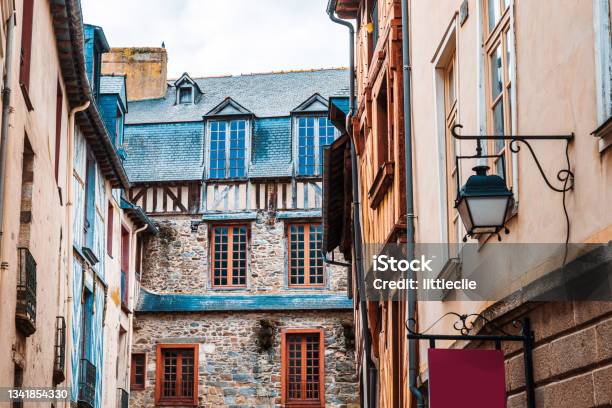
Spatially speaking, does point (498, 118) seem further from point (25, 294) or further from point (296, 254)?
point (296, 254)

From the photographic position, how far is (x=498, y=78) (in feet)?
22.4

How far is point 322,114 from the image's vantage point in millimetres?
24625

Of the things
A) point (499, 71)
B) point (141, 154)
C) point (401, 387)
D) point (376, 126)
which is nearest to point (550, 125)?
point (499, 71)

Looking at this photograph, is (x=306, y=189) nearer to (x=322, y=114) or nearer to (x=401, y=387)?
(x=322, y=114)

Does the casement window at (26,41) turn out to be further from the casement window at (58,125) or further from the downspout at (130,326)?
the downspout at (130,326)

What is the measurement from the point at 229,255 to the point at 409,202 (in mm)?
14592

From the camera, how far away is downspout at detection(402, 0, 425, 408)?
9297 mm

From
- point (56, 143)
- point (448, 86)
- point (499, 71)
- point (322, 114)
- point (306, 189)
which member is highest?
Answer: point (322, 114)

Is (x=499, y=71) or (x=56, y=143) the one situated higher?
(x=56, y=143)

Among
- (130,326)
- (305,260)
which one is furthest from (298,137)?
(130,326)

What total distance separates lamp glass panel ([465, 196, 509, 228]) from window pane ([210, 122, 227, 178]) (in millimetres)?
18940

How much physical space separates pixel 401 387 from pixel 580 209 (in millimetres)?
5851

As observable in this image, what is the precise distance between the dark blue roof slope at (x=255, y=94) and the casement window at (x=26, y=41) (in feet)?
47.4

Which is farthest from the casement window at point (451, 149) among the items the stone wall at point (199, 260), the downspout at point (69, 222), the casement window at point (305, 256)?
the casement window at point (305, 256)
